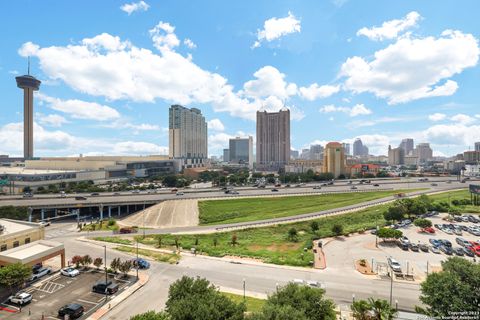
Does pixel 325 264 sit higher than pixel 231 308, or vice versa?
pixel 231 308

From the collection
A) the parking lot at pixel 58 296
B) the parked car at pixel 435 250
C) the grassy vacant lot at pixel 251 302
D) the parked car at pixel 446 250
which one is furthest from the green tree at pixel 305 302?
the parked car at pixel 446 250

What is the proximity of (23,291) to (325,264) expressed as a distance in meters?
38.9

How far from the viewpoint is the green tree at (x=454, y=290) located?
19.5 metres

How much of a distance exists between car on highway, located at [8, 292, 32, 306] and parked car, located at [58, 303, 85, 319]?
17.3ft

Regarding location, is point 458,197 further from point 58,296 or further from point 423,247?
point 58,296

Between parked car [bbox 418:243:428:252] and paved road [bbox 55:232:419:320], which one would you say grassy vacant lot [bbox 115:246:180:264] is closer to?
paved road [bbox 55:232:419:320]

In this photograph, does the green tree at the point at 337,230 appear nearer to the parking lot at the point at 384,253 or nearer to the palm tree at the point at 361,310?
the parking lot at the point at 384,253

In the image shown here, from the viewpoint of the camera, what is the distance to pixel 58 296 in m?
30.4

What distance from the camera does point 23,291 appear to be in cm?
3142

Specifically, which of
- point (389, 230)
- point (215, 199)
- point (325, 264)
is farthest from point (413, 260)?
point (215, 199)

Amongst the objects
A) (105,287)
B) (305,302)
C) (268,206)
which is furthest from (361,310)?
(268,206)

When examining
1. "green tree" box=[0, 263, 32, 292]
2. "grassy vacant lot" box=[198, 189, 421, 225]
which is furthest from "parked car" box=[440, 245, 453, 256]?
"green tree" box=[0, 263, 32, 292]

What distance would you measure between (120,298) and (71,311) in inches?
187

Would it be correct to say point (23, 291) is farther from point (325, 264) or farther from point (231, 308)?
point (325, 264)
